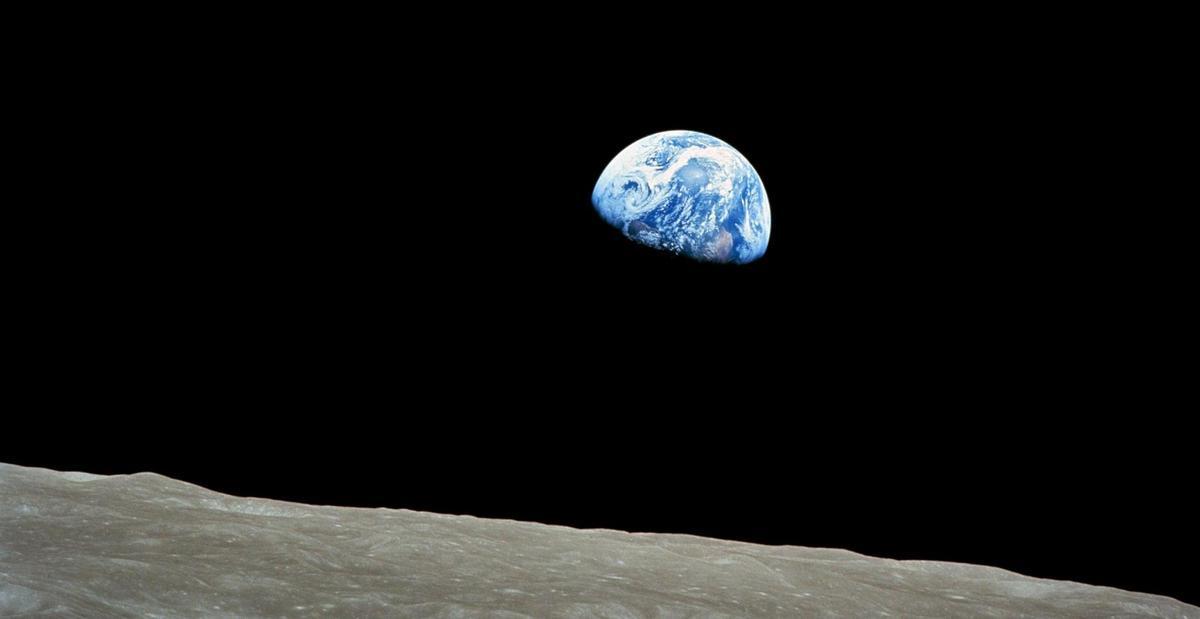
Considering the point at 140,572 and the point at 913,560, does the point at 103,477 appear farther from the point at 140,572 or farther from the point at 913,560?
the point at 913,560

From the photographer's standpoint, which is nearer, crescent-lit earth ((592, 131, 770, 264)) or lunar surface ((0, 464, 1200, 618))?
lunar surface ((0, 464, 1200, 618))

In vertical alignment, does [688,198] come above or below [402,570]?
above

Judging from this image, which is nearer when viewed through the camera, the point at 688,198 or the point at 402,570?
the point at 402,570

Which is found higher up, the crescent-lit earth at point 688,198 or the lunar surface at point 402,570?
the crescent-lit earth at point 688,198

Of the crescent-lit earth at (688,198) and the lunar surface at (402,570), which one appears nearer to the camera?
the lunar surface at (402,570)
